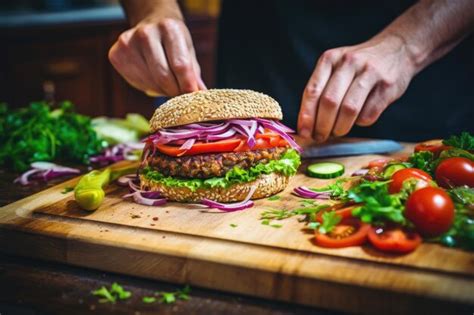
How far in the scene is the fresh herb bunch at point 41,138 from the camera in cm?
331

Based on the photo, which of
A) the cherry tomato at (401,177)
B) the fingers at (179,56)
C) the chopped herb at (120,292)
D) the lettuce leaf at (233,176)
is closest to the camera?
the chopped herb at (120,292)

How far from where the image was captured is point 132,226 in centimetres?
223

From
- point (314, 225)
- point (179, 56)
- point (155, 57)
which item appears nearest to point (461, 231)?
point (314, 225)

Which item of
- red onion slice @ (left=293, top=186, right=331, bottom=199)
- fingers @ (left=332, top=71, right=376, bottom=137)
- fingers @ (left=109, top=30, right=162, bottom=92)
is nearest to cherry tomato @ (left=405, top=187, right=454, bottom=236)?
red onion slice @ (left=293, top=186, right=331, bottom=199)

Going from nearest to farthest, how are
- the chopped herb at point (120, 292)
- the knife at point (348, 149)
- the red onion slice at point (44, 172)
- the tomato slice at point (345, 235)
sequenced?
the chopped herb at point (120, 292) < the tomato slice at point (345, 235) < the red onion slice at point (44, 172) < the knife at point (348, 149)

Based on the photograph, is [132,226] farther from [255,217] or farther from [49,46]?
[49,46]

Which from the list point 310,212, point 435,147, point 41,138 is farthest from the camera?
point 41,138

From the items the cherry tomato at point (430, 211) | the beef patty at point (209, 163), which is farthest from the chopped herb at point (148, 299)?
the cherry tomato at point (430, 211)

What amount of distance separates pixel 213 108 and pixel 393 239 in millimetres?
1036

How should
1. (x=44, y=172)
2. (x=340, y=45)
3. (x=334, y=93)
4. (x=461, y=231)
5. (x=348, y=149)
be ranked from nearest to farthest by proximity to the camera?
(x=461, y=231) → (x=334, y=93) → (x=44, y=172) → (x=348, y=149) → (x=340, y=45)

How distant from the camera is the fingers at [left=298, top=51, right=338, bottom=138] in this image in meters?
2.72

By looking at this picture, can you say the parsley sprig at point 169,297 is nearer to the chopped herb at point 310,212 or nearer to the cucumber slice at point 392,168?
the chopped herb at point 310,212

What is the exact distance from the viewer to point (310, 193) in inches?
102

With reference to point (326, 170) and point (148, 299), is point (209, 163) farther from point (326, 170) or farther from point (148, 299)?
point (148, 299)
